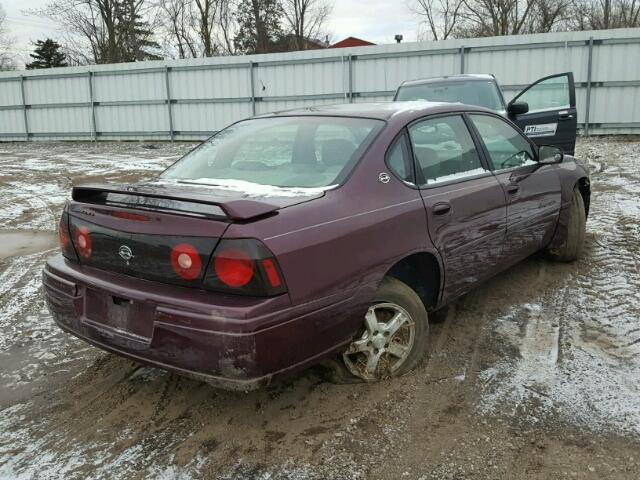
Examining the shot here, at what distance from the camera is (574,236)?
496 centimetres

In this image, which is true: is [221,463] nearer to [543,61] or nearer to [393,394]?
[393,394]

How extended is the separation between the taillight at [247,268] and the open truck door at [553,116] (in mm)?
6417

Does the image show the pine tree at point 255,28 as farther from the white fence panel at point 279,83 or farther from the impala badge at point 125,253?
the impala badge at point 125,253

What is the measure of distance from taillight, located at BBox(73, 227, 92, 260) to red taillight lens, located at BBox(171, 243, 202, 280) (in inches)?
24.1

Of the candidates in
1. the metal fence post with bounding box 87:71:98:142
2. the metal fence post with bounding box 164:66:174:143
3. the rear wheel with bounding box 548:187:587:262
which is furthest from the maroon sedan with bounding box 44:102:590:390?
the metal fence post with bounding box 87:71:98:142

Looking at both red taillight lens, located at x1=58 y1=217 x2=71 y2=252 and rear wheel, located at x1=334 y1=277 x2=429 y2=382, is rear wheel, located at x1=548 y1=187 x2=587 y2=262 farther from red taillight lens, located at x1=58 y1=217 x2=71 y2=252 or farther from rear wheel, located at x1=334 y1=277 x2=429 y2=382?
red taillight lens, located at x1=58 y1=217 x2=71 y2=252

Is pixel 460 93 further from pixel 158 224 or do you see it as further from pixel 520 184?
pixel 158 224

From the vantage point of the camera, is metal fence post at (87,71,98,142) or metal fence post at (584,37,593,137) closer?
metal fence post at (584,37,593,137)

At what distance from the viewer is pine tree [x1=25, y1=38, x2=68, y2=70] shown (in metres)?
47.6

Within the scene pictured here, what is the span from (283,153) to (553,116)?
6.14 m

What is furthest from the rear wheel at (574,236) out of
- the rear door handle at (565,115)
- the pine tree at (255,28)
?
the pine tree at (255,28)

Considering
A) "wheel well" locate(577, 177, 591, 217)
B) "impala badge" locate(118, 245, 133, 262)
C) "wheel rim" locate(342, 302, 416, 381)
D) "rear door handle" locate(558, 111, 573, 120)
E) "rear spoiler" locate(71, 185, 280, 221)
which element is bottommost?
"wheel rim" locate(342, 302, 416, 381)

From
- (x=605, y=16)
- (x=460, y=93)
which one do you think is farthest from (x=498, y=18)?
(x=460, y=93)

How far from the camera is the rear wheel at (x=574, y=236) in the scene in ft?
16.2
